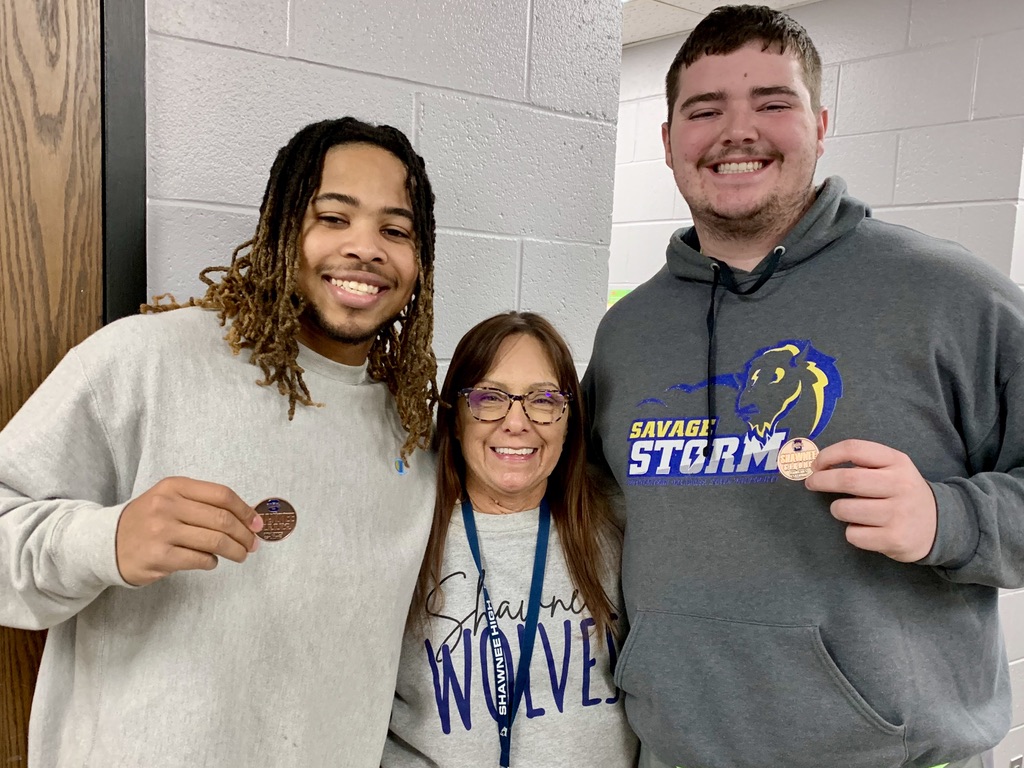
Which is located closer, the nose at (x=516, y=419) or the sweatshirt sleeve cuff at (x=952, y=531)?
the sweatshirt sleeve cuff at (x=952, y=531)

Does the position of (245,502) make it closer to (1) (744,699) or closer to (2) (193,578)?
(2) (193,578)

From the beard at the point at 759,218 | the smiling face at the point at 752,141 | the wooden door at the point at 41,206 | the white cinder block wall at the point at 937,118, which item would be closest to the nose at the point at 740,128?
the smiling face at the point at 752,141

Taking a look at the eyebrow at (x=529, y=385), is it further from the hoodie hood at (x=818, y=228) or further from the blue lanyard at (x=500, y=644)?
the hoodie hood at (x=818, y=228)

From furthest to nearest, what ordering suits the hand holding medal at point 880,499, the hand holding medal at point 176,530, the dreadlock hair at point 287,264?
the dreadlock hair at point 287,264, the hand holding medal at point 880,499, the hand holding medal at point 176,530

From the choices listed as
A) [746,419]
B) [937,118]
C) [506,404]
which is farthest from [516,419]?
[937,118]

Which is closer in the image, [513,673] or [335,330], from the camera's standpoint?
[335,330]

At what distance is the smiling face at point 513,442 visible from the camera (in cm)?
144

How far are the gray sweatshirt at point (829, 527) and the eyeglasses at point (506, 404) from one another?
0.19 m

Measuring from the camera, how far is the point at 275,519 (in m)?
1.18

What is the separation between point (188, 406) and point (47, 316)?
1.39ft

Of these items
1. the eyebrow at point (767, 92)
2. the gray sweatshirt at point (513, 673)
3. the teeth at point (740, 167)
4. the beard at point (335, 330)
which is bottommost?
the gray sweatshirt at point (513, 673)

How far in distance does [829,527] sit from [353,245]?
0.93m

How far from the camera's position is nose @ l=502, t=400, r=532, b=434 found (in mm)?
1432

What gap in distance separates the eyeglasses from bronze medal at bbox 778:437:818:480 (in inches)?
16.5
